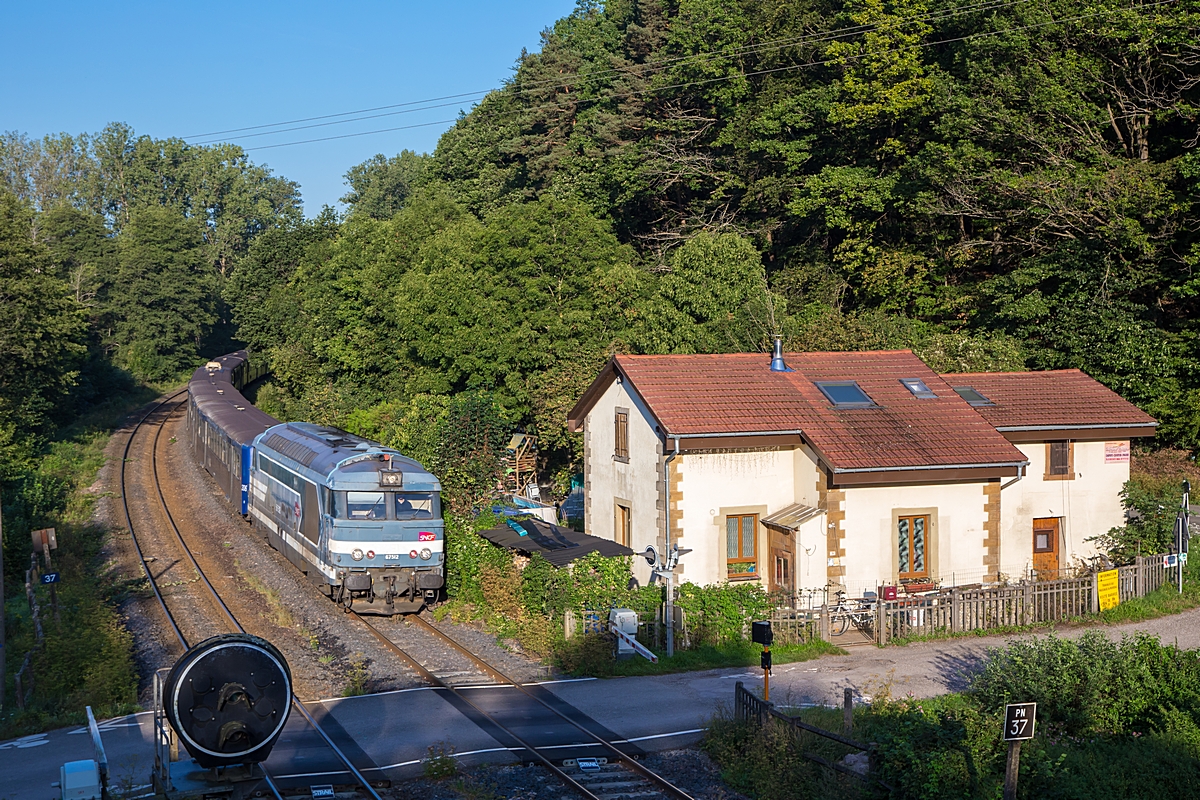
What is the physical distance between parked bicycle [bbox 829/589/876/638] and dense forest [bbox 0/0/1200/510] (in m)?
12.2

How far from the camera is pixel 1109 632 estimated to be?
20312mm

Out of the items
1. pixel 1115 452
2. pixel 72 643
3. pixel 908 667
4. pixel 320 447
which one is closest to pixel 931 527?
pixel 908 667

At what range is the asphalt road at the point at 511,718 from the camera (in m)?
14.0

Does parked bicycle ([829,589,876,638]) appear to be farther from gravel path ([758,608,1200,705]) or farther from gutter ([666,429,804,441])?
gutter ([666,429,804,441])

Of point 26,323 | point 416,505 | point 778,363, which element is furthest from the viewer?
point 26,323

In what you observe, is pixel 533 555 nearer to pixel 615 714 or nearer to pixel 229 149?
pixel 615 714

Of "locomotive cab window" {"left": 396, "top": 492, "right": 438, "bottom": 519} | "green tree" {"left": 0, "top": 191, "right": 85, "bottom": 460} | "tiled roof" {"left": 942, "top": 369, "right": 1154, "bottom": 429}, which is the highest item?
"green tree" {"left": 0, "top": 191, "right": 85, "bottom": 460}

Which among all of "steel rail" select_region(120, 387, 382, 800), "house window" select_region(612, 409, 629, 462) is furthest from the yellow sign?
"steel rail" select_region(120, 387, 382, 800)

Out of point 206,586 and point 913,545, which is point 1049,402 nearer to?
point 913,545

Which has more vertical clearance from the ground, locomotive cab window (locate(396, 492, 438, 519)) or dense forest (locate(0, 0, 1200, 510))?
dense forest (locate(0, 0, 1200, 510))

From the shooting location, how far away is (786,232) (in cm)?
4950

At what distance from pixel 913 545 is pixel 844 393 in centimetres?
395

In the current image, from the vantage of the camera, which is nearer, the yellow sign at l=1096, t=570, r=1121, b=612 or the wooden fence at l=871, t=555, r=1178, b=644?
the wooden fence at l=871, t=555, r=1178, b=644

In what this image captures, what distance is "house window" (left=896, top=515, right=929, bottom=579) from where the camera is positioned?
22.0 m
